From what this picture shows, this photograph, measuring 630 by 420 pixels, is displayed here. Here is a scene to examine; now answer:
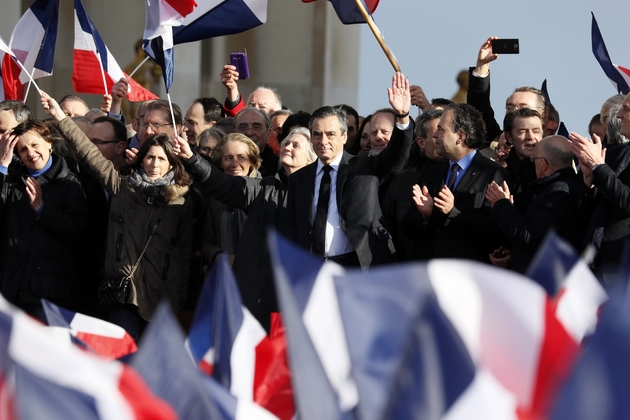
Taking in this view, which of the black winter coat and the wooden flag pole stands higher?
the wooden flag pole

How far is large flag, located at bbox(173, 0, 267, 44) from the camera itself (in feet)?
25.6

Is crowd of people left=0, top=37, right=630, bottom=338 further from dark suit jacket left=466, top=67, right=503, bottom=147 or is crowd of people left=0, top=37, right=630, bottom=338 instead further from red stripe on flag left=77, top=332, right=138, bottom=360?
red stripe on flag left=77, top=332, right=138, bottom=360

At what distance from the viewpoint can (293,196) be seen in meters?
5.96

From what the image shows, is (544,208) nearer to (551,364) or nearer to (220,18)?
(220,18)

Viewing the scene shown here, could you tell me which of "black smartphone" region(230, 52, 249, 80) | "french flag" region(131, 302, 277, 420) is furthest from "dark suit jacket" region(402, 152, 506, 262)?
"french flag" region(131, 302, 277, 420)

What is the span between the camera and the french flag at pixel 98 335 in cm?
278

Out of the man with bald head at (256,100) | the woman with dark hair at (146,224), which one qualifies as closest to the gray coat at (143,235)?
the woman with dark hair at (146,224)

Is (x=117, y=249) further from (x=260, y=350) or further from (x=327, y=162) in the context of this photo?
(x=260, y=350)

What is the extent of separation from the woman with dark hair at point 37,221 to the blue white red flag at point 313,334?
4.24m

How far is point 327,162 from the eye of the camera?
19.5ft

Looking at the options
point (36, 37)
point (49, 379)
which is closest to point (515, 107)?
point (36, 37)

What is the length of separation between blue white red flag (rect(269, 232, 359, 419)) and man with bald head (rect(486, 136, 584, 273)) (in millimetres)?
3081

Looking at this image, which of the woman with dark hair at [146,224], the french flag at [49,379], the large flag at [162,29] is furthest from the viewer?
the large flag at [162,29]

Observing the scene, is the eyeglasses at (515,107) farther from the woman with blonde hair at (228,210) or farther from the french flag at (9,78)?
the french flag at (9,78)
